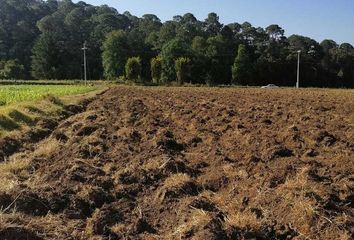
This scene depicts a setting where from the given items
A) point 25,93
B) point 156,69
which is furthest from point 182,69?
point 25,93

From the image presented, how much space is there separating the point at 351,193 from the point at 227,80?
84.0m

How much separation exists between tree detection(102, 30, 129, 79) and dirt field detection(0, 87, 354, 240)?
7481cm

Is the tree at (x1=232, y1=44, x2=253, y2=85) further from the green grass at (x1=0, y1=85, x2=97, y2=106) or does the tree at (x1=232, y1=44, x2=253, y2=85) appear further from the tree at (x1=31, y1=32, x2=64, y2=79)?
the green grass at (x1=0, y1=85, x2=97, y2=106)

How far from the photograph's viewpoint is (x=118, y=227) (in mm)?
6504

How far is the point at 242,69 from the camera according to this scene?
8788cm

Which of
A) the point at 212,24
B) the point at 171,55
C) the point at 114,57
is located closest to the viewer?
the point at 114,57

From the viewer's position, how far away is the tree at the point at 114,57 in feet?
290

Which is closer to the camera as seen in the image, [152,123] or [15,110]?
[152,123]

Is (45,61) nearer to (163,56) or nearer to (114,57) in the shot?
(114,57)

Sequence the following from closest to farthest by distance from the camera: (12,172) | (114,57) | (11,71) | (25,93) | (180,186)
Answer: (180,186)
(12,172)
(25,93)
(11,71)
(114,57)

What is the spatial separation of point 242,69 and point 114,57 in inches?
913

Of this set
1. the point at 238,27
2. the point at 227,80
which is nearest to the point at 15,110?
the point at 227,80

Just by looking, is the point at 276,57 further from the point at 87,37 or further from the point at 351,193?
the point at 351,193

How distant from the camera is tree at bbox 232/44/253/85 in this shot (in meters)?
87.6
